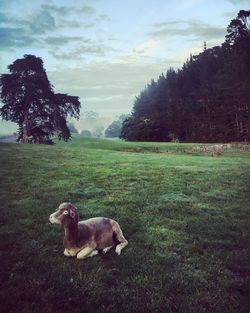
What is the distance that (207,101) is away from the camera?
7944 centimetres

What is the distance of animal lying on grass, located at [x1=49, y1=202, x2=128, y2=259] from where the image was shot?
8.87 metres

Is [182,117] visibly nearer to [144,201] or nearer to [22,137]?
[22,137]

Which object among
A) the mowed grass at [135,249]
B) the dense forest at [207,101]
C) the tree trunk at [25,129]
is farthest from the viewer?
the dense forest at [207,101]

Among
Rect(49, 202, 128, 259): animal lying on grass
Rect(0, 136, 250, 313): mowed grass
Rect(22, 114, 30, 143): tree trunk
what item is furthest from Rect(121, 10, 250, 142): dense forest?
Rect(49, 202, 128, 259): animal lying on grass

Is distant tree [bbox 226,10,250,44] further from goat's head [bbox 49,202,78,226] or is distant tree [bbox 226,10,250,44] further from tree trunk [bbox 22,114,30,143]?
goat's head [bbox 49,202,78,226]

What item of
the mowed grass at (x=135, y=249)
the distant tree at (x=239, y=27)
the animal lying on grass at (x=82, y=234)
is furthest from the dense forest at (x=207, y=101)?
the animal lying on grass at (x=82, y=234)

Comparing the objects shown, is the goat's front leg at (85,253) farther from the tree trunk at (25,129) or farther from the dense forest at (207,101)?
the dense forest at (207,101)

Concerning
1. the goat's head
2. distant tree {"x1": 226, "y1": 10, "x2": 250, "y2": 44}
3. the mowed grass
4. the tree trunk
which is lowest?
the mowed grass

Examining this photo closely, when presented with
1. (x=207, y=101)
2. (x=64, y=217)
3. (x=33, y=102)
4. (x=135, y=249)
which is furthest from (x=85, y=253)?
(x=207, y=101)

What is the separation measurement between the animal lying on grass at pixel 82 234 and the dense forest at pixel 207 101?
59661mm

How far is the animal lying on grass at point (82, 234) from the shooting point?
887 centimetres

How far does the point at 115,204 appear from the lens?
1410 cm

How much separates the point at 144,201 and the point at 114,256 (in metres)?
5.64

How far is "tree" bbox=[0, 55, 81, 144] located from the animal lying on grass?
43451mm
